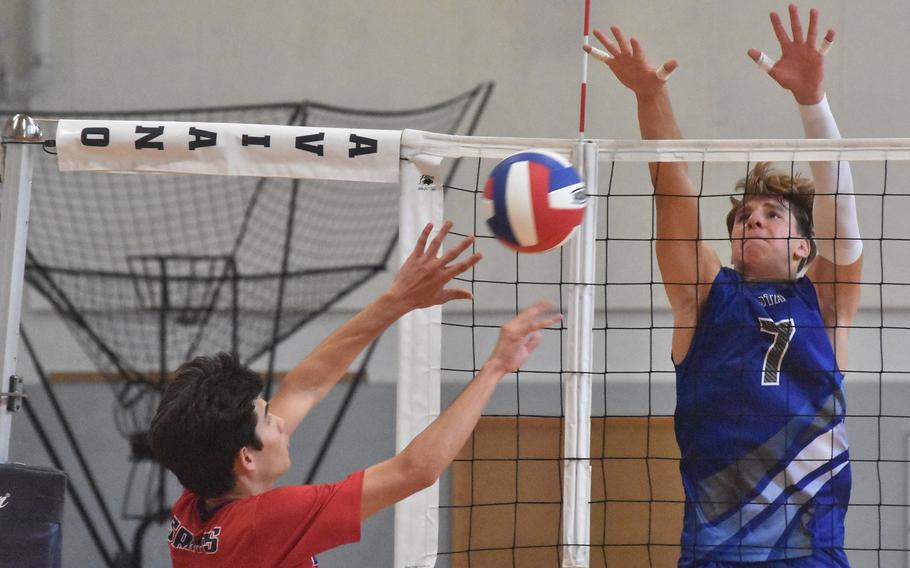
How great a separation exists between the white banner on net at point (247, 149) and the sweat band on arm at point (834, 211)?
1.22m

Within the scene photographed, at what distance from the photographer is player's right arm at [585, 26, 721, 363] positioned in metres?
2.68

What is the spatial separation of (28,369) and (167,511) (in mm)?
1080

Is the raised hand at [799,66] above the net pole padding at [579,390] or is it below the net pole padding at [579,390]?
above

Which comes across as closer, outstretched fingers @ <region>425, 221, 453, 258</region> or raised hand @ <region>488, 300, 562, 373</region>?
raised hand @ <region>488, 300, 562, 373</region>

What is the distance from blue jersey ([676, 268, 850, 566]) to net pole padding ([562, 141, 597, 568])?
291 millimetres

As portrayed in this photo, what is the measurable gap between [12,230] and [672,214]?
1.91 m

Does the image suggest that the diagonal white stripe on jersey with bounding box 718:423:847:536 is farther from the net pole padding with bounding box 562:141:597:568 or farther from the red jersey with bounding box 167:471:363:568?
the red jersey with bounding box 167:471:363:568

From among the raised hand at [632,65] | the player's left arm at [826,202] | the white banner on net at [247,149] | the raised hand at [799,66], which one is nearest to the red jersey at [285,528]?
the white banner on net at [247,149]

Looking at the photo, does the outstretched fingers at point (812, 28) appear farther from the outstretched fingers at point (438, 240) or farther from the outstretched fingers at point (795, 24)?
the outstretched fingers at point (438, 240)

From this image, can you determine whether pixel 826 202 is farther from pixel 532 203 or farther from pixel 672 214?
pixel 532 203

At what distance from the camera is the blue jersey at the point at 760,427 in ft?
8.48

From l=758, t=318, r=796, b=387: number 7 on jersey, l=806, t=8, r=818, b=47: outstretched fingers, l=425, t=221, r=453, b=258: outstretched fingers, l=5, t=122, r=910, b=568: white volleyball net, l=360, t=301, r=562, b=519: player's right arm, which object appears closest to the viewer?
l=360, t=301, r=562, b=519: player's right arm

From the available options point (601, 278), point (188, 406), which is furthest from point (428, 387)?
point (601, 278)

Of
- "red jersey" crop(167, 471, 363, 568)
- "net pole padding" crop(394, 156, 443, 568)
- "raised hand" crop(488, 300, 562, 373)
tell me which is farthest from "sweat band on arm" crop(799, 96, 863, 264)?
"red jersey" crop(167, 471, 363, 568)
